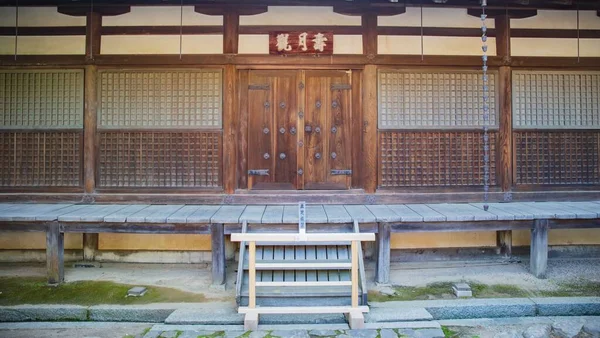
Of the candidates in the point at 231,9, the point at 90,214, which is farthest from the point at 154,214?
the point at 231,9

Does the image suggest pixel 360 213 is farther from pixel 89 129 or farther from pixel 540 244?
pixel 89 129

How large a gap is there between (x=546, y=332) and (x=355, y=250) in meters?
2.20

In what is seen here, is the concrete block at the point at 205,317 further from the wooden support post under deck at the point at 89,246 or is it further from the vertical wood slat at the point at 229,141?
the wooden support post under deck at the point at 89,246

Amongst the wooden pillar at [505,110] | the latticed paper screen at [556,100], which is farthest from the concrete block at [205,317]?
the latticed paper screen at [556,100]

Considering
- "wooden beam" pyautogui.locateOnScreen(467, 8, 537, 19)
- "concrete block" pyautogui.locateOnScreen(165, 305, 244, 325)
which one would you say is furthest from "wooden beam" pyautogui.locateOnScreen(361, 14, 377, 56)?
"concrete block" pyautogui.locateOnScreen(165, 305, 244, 325)

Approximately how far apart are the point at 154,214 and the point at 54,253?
142 centimetres

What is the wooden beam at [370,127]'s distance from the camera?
5.60 meters

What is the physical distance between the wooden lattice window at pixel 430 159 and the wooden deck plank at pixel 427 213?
0.46 metres

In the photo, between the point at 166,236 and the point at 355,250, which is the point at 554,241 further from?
the point at 166,236

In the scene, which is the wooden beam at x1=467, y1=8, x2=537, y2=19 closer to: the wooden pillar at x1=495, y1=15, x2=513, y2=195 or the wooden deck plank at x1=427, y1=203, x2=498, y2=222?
the wooden pillar at x1=495, y1=15, x2=513, y2=195

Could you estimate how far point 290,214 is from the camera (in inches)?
194

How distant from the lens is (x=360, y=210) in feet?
16.9

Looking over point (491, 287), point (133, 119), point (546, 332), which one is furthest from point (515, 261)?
point (133, 119)

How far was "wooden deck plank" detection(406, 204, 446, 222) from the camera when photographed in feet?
15.6
